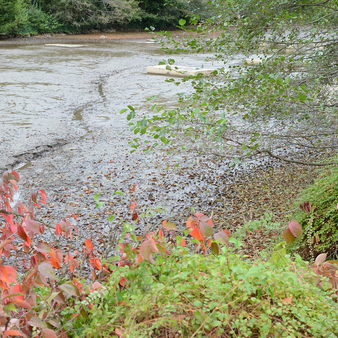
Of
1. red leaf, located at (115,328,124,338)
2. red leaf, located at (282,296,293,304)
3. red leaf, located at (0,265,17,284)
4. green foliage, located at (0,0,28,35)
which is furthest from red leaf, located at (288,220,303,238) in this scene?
green foliage, located at (0,0,28,35)

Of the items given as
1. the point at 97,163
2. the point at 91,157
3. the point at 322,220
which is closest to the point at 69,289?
the point at 322,220

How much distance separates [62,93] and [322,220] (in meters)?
10.2

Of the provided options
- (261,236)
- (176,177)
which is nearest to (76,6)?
(176,177)

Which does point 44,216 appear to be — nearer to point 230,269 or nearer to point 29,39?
point 230,269

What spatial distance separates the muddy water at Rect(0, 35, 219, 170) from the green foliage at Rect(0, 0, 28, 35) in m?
9.17

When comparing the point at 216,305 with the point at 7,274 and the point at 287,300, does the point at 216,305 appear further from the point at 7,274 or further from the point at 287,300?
the point at 7,274

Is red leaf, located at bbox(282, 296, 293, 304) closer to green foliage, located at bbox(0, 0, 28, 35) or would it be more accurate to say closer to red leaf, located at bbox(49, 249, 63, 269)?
red leaf, located at bbox(49, 249, 63, 269)

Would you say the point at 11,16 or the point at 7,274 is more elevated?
the point at 11,16

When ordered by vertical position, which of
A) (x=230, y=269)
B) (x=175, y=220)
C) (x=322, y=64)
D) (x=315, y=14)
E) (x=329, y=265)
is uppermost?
(x=315, y=14)

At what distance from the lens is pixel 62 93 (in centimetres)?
1245

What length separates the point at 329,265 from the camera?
228 centimetres

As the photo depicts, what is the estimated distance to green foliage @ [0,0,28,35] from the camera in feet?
94.6

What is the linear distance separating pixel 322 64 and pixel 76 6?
31.2 metres

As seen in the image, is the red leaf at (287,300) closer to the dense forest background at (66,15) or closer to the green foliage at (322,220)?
the green foliage at (322,220)
